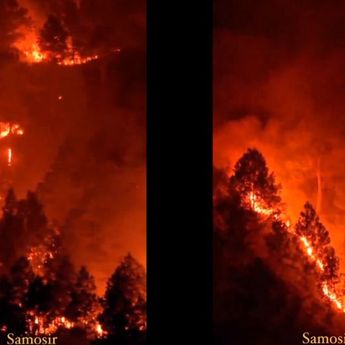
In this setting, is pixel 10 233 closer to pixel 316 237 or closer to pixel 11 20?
pixel 11 20

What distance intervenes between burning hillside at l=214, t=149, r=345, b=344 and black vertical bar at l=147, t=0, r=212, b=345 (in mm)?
127

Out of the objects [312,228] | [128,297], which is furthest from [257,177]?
[128,297]

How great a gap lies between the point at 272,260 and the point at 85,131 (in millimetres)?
620

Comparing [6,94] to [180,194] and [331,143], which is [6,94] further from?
[331,143]

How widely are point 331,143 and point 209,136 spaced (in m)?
0.36

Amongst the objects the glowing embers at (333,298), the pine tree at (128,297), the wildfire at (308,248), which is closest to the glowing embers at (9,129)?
the pine tree at (128,297)

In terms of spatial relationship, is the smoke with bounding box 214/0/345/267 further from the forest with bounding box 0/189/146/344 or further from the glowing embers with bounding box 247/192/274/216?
the forest with bounding box 0/189/146/344

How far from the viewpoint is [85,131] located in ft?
5.33

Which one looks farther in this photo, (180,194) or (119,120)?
(119,120)

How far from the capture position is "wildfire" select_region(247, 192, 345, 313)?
162 cm

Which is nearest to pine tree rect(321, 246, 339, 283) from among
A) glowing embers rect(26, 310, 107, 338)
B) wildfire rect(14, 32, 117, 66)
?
glowing embers rect(26, 310, 107, 338)

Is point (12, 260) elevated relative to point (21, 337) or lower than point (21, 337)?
elevated

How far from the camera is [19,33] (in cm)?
161

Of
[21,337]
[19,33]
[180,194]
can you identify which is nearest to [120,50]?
[19,33]
